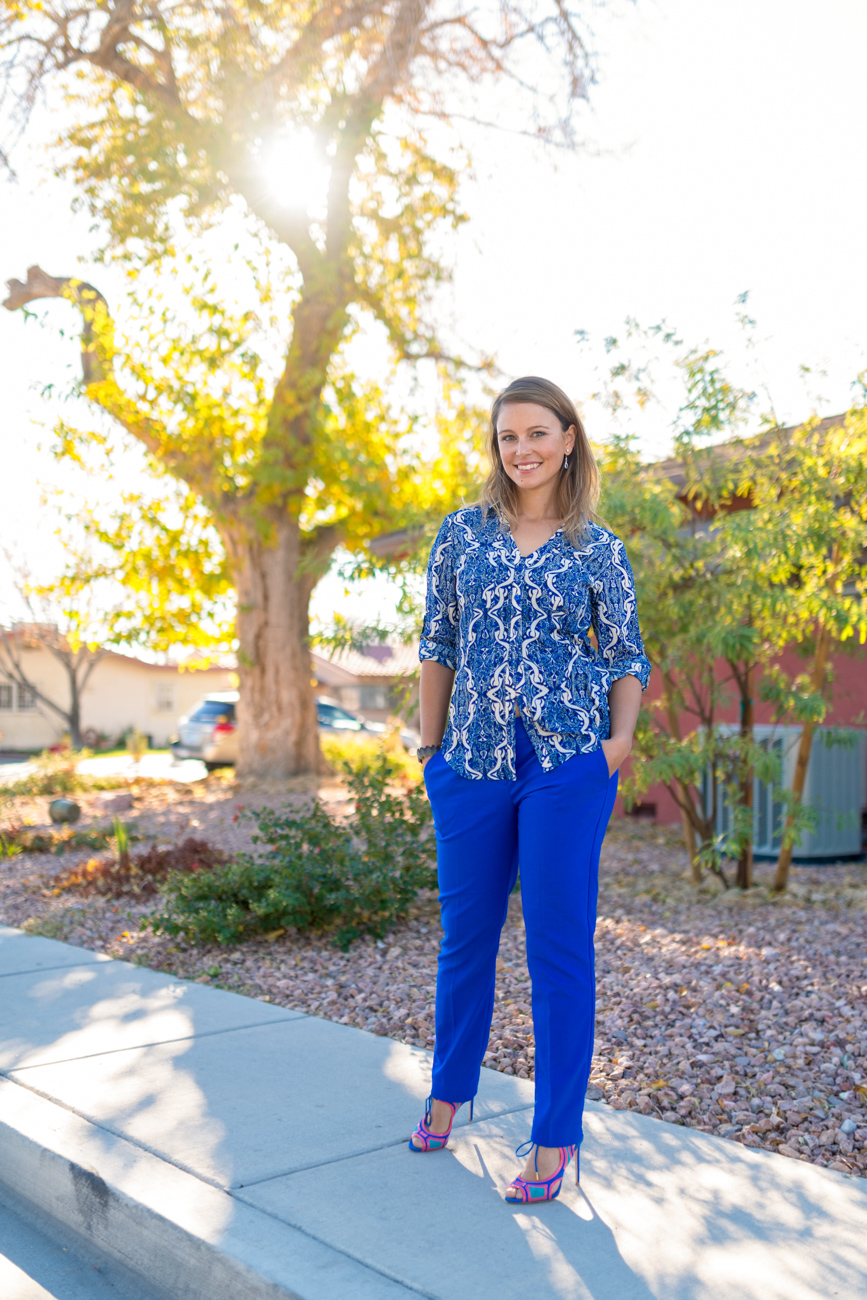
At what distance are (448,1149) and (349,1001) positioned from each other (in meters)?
1.64

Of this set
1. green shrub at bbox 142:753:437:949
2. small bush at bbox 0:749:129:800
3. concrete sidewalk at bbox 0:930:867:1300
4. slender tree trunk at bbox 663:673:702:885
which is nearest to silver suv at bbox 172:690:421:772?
small bush at bbox 0:749:129:800

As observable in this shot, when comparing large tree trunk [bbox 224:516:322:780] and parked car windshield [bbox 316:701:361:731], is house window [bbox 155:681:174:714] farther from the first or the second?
large tree trunk [bbox 224:516:322:780]

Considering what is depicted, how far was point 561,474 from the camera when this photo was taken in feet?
9.68

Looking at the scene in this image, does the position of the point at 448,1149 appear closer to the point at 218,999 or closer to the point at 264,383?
the point at 218,999

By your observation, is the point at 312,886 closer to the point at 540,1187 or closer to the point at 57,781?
the point at 540,1187

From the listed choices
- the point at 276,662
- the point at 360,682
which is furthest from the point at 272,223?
the point at 360,682

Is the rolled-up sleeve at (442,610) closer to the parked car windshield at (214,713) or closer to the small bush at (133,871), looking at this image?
the small bush at (133,871)

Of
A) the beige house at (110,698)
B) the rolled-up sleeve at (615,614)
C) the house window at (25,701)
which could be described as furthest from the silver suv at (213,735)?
the house window at (25,701)

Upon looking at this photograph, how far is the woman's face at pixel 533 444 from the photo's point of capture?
2.87 metres

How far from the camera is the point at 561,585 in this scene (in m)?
2.74

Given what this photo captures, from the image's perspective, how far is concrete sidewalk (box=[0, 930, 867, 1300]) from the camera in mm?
2293

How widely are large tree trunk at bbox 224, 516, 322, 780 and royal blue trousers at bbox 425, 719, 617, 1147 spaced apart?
11.8 metres

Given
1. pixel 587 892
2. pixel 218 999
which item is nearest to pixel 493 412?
pixel 587 892

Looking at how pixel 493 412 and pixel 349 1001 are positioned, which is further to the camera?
pixel 349 1001
